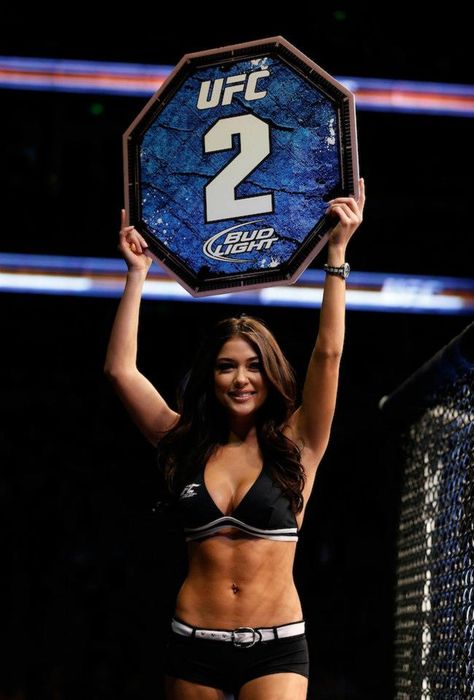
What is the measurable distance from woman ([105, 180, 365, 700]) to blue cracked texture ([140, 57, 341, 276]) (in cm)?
9

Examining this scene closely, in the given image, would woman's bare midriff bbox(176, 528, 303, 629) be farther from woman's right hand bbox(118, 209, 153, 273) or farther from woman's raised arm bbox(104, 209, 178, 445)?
woman's right hand bbox(118, 209, 153, 273)

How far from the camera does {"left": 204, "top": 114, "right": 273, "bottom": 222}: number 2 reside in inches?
92.4

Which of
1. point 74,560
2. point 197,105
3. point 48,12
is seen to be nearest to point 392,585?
point 197,105

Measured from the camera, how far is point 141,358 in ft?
17.3

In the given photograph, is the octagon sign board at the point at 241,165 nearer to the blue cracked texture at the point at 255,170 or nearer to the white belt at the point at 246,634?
the blue cracked texture at the point at 255,170

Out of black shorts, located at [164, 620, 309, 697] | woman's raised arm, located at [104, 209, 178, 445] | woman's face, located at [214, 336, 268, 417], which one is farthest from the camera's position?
woman's raised arm, located at [104, 209, 178, 445]

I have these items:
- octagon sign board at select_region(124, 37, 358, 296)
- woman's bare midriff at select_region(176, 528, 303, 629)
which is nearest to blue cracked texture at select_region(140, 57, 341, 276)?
octagon sign board at select_region(124, 37, 358, 296)

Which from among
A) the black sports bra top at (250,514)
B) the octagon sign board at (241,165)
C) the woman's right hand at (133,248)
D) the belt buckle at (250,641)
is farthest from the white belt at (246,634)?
the woman's right hand at (133,248)

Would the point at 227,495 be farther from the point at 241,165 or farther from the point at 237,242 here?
the point at 241,165

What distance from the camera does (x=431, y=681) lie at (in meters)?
2.59

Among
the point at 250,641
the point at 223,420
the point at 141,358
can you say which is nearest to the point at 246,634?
the point at 250,641

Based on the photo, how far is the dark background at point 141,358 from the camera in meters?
4.68

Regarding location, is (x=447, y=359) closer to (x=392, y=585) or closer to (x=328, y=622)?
(x=392, y=585)

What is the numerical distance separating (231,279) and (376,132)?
3.56m
